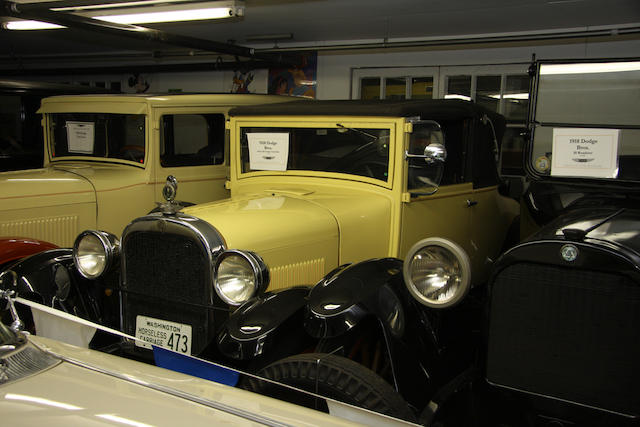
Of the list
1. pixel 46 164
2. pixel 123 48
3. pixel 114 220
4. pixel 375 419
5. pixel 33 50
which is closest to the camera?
pixel 375 419

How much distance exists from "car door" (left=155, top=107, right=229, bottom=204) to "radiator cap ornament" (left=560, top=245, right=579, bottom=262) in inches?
131

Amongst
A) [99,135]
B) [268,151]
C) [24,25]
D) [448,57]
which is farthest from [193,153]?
[448,57]

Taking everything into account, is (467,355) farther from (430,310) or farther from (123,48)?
(123,48)

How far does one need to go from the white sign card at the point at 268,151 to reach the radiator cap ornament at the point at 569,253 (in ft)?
6.62

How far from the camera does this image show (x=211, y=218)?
9.66ft

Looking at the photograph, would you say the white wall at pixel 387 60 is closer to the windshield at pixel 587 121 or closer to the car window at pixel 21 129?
the car window at pixel 21 129

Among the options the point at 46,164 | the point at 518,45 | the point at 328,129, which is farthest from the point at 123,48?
the point at 328,129

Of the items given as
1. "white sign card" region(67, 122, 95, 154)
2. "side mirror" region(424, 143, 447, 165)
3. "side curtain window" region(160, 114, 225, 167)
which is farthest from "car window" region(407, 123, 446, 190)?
"white sign card" region(67, 122, 95, 154)

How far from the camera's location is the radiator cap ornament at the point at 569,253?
2.03 metres

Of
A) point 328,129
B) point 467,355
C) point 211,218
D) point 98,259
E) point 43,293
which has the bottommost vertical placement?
point 467,355

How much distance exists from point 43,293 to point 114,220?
1.72 metres

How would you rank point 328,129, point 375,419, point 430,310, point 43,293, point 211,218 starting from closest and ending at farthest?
point 375,419 → point 430,310 → point 211,218 → point 43,293 → point 328,129

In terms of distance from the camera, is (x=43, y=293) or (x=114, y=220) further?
(x=114, y=220)

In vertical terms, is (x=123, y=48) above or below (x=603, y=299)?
above
